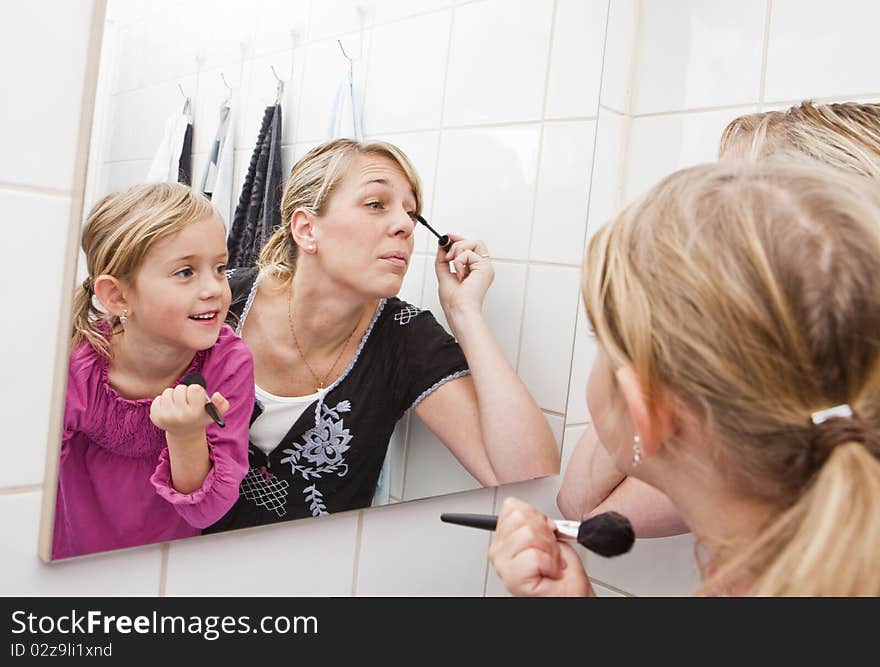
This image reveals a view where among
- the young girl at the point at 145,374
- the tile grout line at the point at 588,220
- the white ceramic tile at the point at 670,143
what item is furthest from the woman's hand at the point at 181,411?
the white ceramic tile at the point at 670,143

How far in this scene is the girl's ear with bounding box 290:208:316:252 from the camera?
73 cm

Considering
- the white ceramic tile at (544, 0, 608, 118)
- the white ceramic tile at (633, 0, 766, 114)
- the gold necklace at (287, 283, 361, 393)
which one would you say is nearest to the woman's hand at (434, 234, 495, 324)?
the gold necklace at (287, 283, 361, 393)

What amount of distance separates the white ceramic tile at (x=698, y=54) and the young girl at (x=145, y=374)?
0.78 m

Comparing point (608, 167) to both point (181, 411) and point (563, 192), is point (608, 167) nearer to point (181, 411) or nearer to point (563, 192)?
point (563, 192)

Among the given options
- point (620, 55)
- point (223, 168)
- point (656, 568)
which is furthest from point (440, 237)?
point (656, 568)

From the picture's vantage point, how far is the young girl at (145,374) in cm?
62

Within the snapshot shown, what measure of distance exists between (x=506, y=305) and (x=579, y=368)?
20 centimetres

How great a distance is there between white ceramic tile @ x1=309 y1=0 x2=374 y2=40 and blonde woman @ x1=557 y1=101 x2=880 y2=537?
0.44 m

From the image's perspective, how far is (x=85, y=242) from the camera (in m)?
0.61

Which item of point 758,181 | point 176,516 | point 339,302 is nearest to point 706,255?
point 758,181

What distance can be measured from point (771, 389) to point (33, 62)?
0.60 m

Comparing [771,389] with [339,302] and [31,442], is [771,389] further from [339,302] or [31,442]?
[31,442]

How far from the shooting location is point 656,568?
112 cm

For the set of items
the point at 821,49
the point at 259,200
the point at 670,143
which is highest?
the point at 821,49
